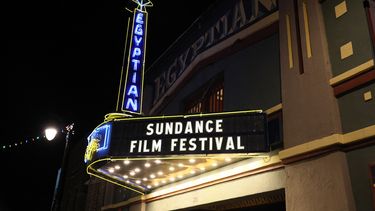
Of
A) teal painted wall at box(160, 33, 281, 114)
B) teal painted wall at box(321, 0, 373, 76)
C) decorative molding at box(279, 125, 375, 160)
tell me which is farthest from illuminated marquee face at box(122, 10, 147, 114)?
teal painted wall at box(321, 0, 373, 76)

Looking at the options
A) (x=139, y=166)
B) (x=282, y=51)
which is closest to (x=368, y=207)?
(x=282, y=51)

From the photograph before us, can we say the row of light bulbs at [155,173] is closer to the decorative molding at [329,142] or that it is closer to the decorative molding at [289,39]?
the decorative molding at [329,142]

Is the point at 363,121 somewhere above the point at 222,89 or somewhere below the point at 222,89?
below

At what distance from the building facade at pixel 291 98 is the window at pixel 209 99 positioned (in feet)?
0.12

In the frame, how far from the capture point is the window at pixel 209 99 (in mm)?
12328

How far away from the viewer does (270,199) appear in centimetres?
945

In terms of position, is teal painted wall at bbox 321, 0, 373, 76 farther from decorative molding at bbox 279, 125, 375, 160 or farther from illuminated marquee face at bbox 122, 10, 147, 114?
illuminated marquee face at bbox 122, 10, 147, 114

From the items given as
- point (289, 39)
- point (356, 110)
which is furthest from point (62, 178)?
point (356, 110)

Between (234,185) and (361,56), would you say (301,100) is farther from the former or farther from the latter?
(234,185)

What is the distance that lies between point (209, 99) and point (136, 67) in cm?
283

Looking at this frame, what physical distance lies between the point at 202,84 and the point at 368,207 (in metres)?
7.49

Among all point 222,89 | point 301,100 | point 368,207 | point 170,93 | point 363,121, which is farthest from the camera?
point 170,93

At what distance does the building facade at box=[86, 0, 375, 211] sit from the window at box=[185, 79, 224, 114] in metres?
0.04

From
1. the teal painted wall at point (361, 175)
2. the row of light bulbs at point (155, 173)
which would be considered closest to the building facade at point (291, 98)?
the teal painted wall at point (361, 175)
